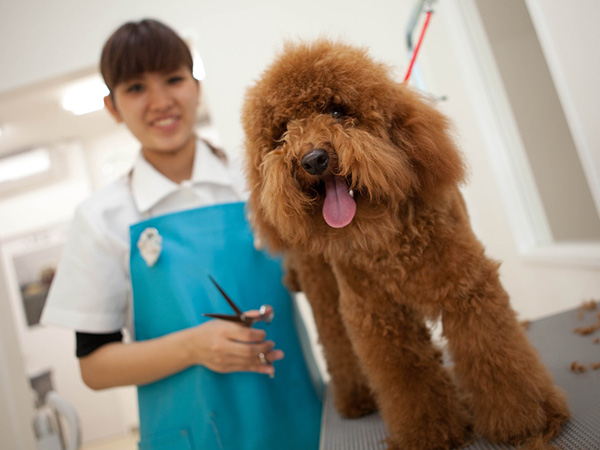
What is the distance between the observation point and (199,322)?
1224mm

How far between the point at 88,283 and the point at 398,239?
2.76ft

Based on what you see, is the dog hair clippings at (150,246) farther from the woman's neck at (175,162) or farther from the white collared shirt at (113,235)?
the woman's neck at (175,162)

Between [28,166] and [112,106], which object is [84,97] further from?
[112,106]

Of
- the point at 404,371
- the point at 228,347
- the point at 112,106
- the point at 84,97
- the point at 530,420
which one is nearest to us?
the point at 530,420

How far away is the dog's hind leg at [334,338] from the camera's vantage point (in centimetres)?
112

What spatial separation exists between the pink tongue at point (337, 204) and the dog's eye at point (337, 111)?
0.12 metres

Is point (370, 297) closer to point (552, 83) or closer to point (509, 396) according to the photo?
point (509, 396)

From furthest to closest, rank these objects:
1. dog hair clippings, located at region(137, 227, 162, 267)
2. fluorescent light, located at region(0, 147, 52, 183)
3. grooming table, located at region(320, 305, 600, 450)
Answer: fluorescent light, located at region(0, 147, 52, 183) < dog hair clippings, located at region(137, 227, 162, 267) < grooming table, located at region(320, 305, 600, 450)

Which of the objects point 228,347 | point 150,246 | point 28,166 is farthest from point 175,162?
point 28,166

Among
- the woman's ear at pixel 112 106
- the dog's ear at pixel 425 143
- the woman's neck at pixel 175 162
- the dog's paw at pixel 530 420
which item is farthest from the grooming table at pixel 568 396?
the woman's ear at pixel 112 106

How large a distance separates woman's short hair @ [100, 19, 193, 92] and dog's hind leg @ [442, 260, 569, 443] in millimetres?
985

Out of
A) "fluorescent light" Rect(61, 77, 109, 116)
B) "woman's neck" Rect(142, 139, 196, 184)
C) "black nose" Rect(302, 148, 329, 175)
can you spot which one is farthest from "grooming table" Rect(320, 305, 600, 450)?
"fluorescent light" Rect(61, 77, 109, 116)

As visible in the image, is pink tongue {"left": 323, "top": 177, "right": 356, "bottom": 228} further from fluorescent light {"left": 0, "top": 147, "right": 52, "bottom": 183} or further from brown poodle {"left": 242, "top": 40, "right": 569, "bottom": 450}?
fluorescent light {"left": 0, "top": 147, "right": 52, "bottom": 183}

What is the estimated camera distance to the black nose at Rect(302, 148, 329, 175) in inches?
29.0
